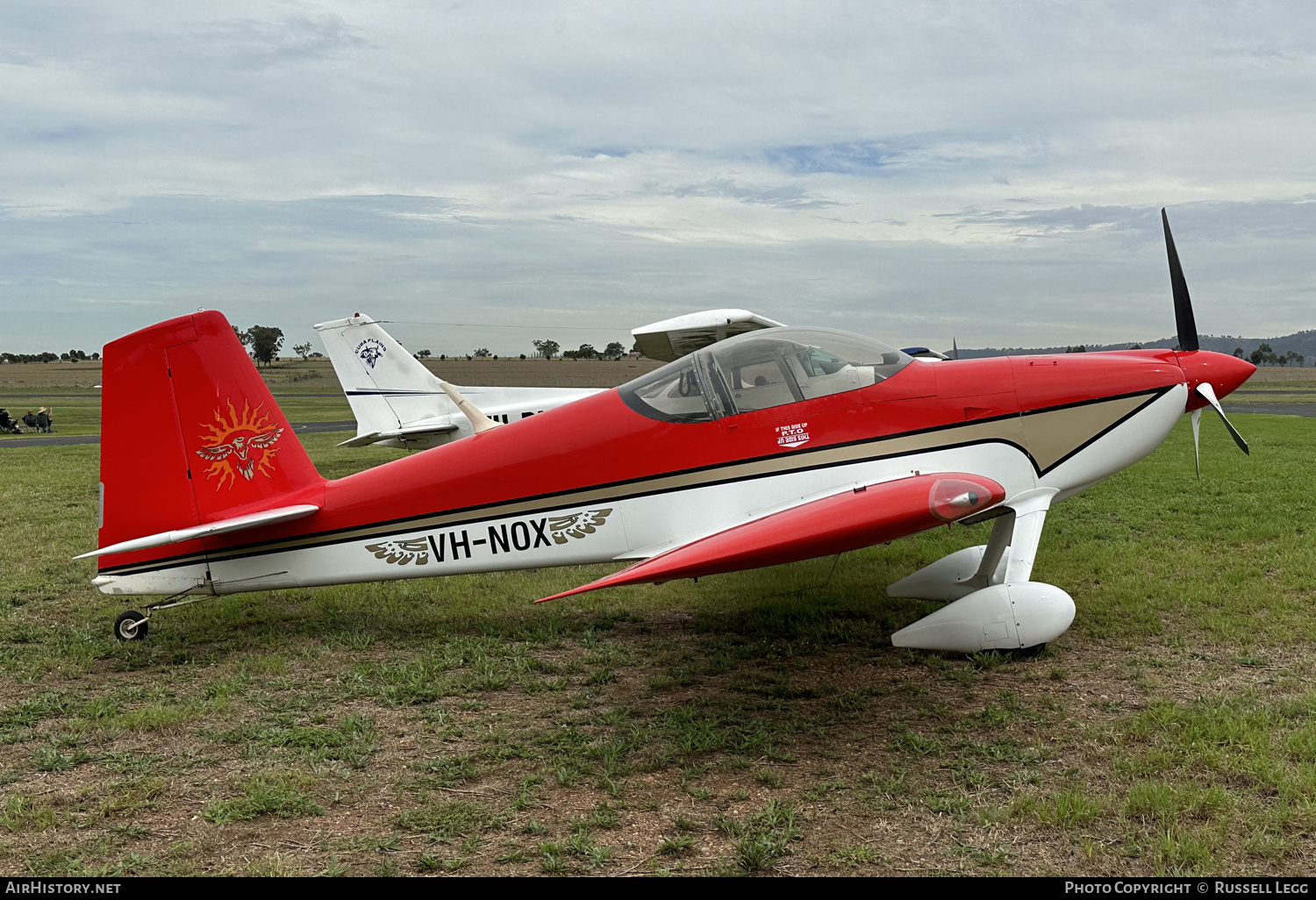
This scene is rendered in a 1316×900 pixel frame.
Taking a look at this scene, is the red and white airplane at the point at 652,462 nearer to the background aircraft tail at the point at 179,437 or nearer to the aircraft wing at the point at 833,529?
the background aircraft tail at the point at 179,437

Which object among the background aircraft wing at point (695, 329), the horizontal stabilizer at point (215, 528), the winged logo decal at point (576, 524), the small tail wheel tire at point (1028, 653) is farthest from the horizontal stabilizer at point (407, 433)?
the small tail wheel tire at point (1028, 653)

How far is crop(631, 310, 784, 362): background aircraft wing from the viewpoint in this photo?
11.3 metres

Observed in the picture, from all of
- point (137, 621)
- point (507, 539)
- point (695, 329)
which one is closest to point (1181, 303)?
point (507, 539)

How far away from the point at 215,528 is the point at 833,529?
13.2 ft

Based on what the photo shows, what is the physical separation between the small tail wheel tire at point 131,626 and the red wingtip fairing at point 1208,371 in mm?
7264

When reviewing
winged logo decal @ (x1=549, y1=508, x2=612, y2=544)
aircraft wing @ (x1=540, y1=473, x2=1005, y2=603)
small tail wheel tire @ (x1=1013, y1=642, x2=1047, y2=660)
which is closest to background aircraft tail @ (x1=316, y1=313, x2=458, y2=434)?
winged logo decal @ (x1=549, y1=508, x2=612, y2=544)

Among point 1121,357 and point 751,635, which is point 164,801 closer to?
point 751,635

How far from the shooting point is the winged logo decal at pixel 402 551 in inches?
222

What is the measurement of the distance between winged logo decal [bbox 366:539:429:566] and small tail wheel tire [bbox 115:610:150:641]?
1.82 m

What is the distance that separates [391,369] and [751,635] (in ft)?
35.7

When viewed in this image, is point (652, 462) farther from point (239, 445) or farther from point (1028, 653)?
point (239, 445)

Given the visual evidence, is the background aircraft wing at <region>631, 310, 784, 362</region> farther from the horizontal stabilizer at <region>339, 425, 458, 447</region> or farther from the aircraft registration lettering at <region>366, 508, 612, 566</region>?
the aircraft registration lettering at <region>366, 508, 612, 566</region>

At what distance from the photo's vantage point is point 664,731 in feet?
14.5
